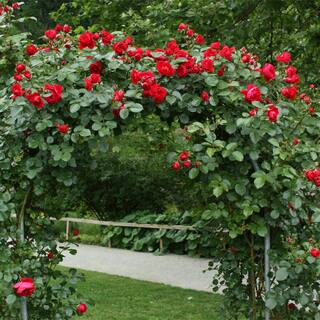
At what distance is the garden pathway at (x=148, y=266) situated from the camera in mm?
7984

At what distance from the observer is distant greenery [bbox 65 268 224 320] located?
623cm

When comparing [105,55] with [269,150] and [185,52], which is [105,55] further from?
[269,150]

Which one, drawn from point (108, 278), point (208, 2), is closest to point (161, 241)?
point (108, 278)

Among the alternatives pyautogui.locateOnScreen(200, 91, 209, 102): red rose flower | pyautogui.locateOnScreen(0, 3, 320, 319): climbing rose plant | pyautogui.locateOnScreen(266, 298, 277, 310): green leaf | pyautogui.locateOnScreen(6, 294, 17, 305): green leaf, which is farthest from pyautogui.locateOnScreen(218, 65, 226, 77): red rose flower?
pyautogui.locateOnScreen(6, 294, 17, 305): green leaf

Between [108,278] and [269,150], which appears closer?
[269,150]

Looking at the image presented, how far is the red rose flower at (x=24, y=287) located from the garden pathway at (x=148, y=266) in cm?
477

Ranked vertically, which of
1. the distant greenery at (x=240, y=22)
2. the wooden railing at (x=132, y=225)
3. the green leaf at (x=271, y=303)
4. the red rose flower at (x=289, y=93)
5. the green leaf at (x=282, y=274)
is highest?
the distant greenery at (x=240, y=22)

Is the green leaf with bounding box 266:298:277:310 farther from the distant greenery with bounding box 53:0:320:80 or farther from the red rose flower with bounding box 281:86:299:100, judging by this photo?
the distant greenery with bounding box 53:0:320:80

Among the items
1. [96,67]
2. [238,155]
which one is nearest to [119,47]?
[96,67]

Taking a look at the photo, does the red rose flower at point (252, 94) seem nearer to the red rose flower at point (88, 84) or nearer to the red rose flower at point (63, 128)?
the red rose flower at point (88, 84)

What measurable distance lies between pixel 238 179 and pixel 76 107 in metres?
0.89

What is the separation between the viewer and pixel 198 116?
3.27m

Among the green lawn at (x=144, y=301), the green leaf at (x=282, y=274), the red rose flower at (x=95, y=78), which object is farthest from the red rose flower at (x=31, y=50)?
the green lawn at (x=144, y=301)

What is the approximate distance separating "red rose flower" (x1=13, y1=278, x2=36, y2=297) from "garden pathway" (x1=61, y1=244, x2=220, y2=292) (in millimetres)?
4767
